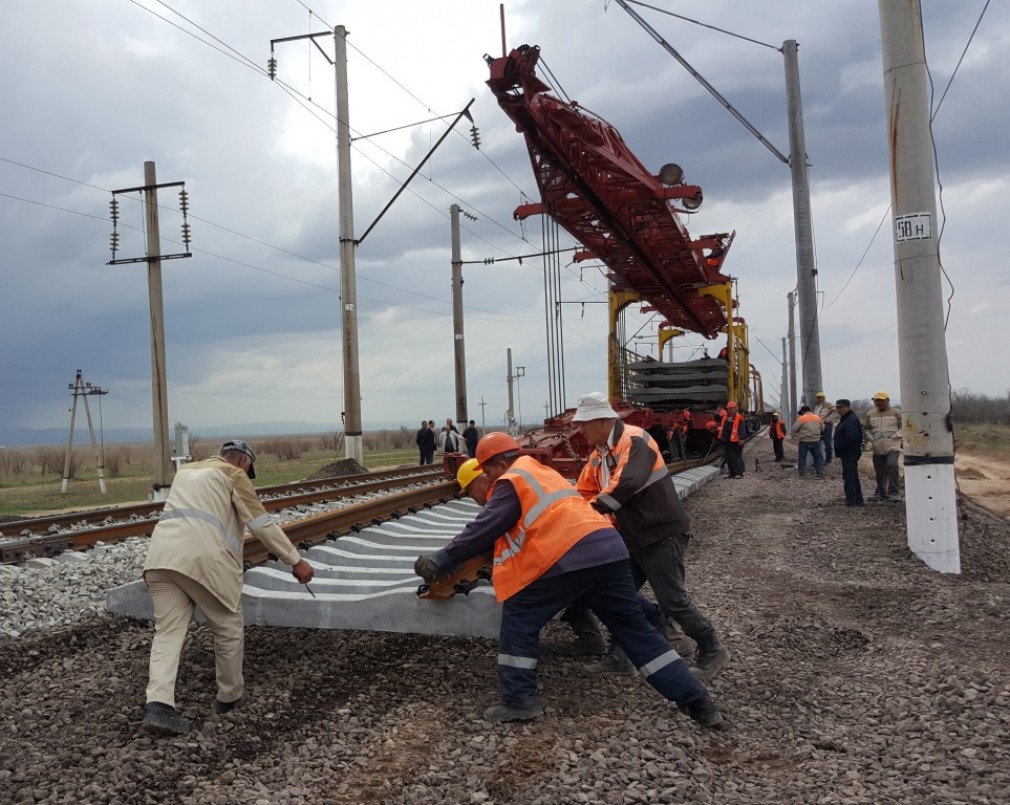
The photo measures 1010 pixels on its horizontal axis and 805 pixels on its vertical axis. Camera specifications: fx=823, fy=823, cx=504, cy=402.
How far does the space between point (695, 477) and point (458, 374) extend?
1572 centimetres

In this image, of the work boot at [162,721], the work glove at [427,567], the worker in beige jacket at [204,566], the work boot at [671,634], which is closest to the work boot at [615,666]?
the work boot at [671,634]

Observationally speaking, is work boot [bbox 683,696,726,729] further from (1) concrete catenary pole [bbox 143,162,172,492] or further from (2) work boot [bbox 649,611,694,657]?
(1) concrete catenary pole [bbox 143,162,172,492]

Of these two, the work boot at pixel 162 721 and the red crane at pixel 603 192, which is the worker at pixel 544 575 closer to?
the work boot at pixel 162 721

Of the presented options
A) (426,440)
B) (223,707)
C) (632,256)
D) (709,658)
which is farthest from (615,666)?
(426,440)

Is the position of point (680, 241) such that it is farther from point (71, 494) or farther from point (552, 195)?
point (71, 494)

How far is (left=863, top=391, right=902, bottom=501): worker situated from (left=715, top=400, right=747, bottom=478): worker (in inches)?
119

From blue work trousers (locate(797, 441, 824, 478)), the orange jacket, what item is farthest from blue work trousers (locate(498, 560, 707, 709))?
blue work trousers (locate(797, 441, 824, 478))

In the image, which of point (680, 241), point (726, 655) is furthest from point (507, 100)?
point (726, 655)

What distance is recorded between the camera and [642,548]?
15.2ft

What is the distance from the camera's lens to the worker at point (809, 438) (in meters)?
14.4

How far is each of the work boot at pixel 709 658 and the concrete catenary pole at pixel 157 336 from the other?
41.8ft

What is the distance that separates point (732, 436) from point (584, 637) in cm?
984

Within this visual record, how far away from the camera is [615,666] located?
4.57 metres

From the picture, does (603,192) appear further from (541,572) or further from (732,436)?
(541,572)
